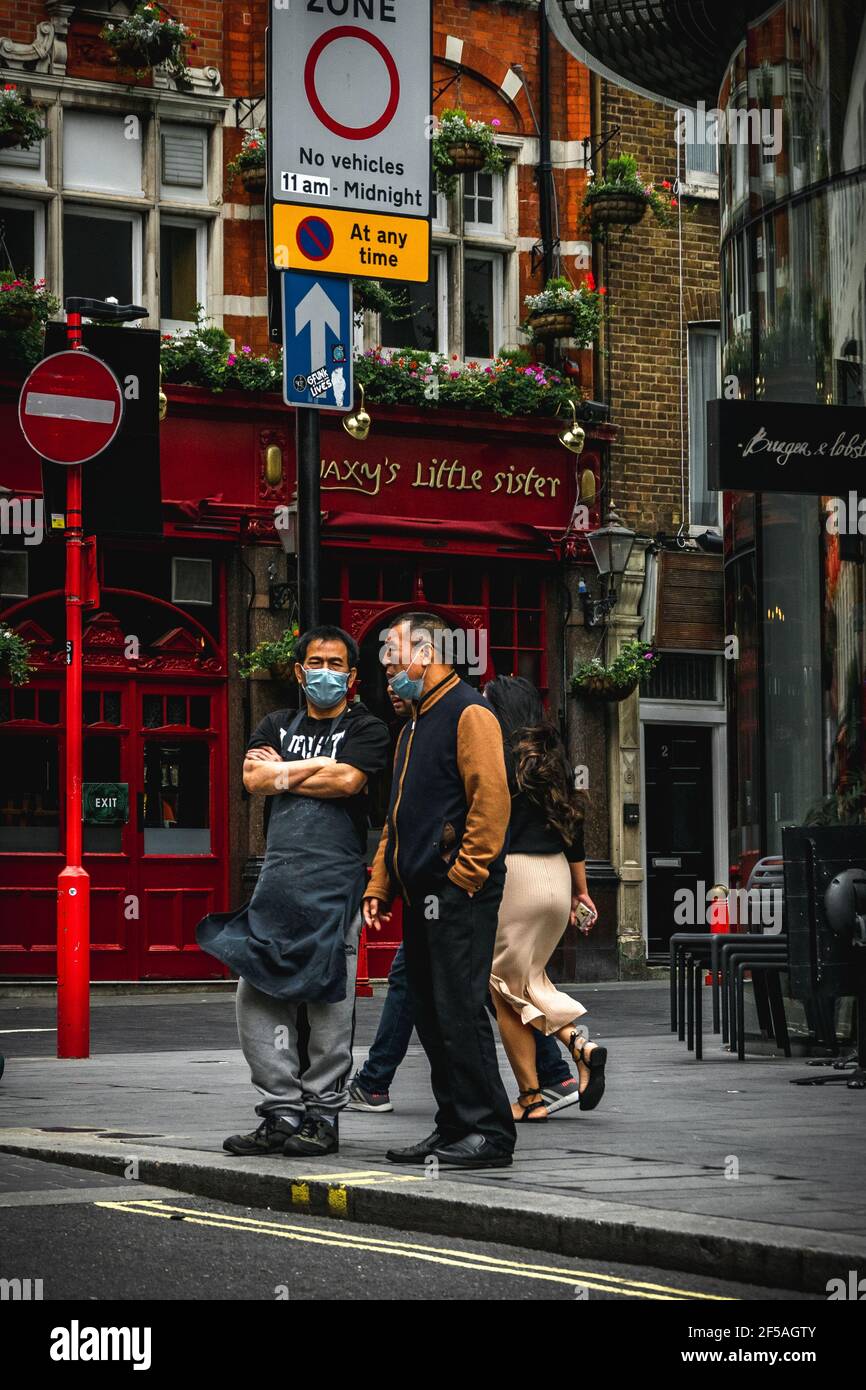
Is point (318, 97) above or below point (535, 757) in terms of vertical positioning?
above

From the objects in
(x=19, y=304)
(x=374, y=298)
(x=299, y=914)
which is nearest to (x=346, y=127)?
(x=299, y=914)

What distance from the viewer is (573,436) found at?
22.8 m

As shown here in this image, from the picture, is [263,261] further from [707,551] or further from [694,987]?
[694,987]

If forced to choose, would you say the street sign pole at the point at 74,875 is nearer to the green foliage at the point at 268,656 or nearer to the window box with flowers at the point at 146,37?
the green foliage at the point at 268,656

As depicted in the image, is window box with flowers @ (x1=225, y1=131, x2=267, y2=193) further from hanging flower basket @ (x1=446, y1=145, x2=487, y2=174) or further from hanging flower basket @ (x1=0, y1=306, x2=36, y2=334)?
hanging flower basket @ (x1=0, y1=306, x2=36, y2=334)

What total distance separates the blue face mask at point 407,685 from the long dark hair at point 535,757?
1.57 m

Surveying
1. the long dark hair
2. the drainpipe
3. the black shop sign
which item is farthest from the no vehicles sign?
the drainpipe

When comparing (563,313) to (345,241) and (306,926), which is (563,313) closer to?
(345,241)

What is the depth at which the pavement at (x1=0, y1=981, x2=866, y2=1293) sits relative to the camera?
632 cm

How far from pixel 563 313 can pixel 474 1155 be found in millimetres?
15764

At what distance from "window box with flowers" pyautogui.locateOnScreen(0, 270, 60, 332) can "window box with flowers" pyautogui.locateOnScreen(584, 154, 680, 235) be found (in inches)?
242

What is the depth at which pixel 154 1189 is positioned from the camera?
26.5 feet

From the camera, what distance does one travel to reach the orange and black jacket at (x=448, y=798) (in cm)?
789
